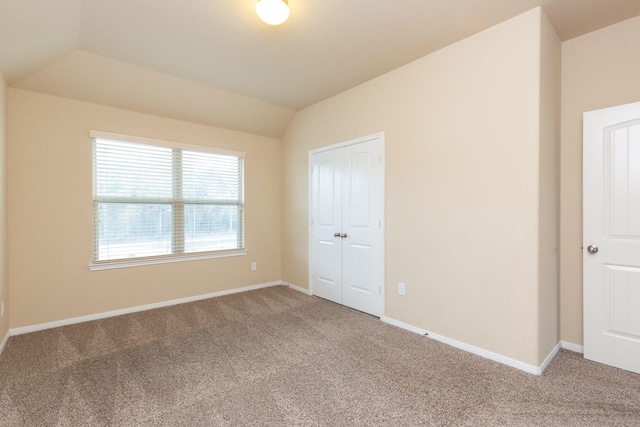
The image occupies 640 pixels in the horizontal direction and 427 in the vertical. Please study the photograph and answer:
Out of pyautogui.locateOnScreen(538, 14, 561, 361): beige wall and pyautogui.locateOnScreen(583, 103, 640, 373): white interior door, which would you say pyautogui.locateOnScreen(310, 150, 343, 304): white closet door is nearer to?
pyautogui.locateOnScreen(538, 14, 561, 361): beige wall

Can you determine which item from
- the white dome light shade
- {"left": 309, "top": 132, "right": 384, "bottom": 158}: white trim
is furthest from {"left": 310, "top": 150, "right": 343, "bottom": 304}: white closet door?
the white dome light shade

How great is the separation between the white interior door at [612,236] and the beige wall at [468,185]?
1.17 feet

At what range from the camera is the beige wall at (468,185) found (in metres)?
2.26

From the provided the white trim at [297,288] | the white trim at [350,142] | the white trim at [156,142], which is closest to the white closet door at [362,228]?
the white trim at [350,142]

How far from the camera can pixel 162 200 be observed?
3.79 metres

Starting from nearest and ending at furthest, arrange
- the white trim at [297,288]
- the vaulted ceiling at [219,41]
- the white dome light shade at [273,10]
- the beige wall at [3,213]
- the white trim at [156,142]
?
the white dome light shade at [273,10] → the vaulted ceiling at [219,41] → the beige wall at [3,213] → the white trim at [156,142] → the white trim at [297,288]

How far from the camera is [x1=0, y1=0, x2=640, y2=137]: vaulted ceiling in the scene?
217 cm

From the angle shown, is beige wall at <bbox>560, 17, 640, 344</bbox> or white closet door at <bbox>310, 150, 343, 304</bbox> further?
white closet door at <bbox>310, 150, 343, 304</bbox>

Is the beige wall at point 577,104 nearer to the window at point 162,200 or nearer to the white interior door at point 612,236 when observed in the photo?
the white interior door at point 612,236

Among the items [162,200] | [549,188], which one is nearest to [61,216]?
[162,200]

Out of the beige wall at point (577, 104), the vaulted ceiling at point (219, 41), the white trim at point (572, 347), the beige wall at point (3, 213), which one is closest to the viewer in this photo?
the vaulted ceiling at point (219, 41)

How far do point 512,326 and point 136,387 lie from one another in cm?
280

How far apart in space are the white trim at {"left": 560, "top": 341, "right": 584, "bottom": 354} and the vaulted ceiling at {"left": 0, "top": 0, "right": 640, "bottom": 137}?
2.64 m

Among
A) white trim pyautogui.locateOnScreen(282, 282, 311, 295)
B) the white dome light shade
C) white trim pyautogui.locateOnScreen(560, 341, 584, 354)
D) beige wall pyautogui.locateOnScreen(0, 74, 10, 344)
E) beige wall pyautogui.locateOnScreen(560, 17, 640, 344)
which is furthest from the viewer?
white trim pyautogui.locateOnScreen(282, 282, 311, 295)
